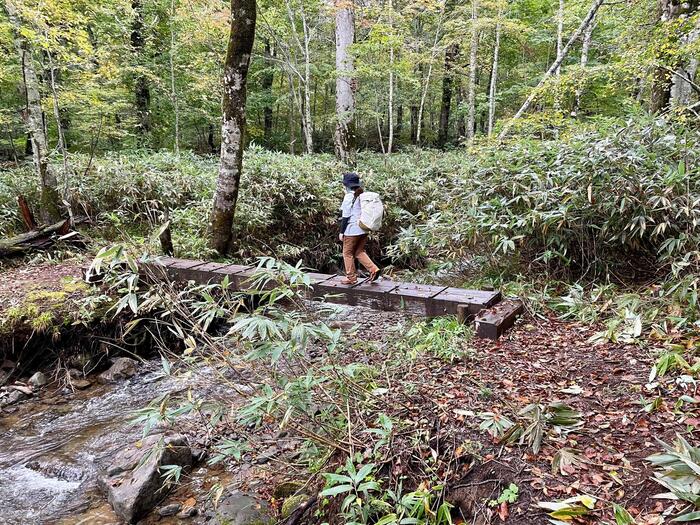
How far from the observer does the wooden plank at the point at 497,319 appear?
443 centimetres

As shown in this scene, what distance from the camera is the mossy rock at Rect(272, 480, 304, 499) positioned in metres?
3.43

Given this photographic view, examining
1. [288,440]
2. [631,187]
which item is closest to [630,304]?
[631,187]

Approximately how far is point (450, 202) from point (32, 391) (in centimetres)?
661

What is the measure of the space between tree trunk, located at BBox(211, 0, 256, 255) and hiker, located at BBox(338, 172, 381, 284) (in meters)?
2.61

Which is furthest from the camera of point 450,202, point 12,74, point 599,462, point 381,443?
point 12,74

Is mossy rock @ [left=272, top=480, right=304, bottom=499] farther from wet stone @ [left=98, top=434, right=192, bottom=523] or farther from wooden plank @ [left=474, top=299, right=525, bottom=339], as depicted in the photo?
wooden plank @ [left=474, top=299, right=525, bottom=339]

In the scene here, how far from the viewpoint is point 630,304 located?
4469 millimetres

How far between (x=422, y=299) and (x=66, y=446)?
4.21 metres

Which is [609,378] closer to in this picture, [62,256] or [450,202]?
[450,202]

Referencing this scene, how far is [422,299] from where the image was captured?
5.13 meters

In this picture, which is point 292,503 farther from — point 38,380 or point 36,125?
point 36,125

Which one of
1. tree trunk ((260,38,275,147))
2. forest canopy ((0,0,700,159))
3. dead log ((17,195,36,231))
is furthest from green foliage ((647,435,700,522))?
tree trunk ((260,38,275,147))

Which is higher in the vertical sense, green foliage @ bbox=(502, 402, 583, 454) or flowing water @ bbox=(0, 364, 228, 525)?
green foliage @ bbox=(502, 402, 583, 454)

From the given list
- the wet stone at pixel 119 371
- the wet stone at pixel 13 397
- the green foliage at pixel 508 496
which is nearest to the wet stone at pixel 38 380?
the wet stone at pixel 13 397
